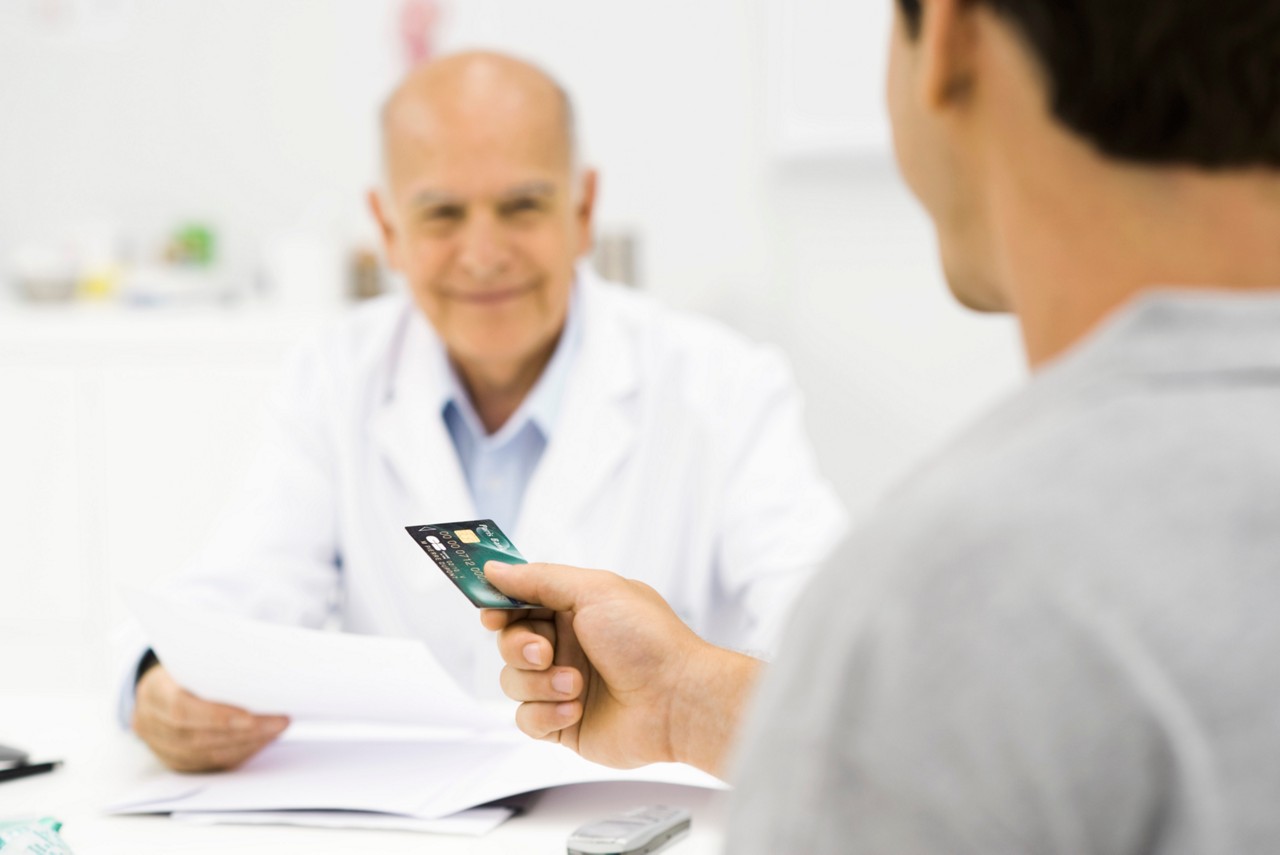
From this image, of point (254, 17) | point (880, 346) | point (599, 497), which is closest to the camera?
point (599, 497)

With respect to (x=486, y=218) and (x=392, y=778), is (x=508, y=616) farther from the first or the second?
(x=486, y=218)

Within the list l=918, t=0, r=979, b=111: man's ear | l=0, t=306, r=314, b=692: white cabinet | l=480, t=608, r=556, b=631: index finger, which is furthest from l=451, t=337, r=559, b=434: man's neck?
l=918, t=0, r=979, b=111: man's ear

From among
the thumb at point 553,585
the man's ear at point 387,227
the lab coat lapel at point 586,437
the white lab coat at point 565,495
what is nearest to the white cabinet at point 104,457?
the man's ear at point 387,227

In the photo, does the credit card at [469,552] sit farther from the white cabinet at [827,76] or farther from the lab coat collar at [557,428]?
the white cabinet at [827,76]

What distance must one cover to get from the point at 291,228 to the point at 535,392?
1753 mm

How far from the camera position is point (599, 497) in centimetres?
160

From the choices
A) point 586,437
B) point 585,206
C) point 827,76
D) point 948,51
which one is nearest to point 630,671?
point 948,51

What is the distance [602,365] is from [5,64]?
2.38m

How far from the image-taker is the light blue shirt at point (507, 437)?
1.65 m

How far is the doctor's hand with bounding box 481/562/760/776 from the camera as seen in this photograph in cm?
92

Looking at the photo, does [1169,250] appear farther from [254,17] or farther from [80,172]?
[80,172]

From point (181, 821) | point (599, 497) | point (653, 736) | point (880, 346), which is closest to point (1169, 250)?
point (653, 736)

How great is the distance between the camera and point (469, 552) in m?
0.86

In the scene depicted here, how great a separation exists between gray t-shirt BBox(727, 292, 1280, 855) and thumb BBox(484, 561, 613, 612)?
50 cm
